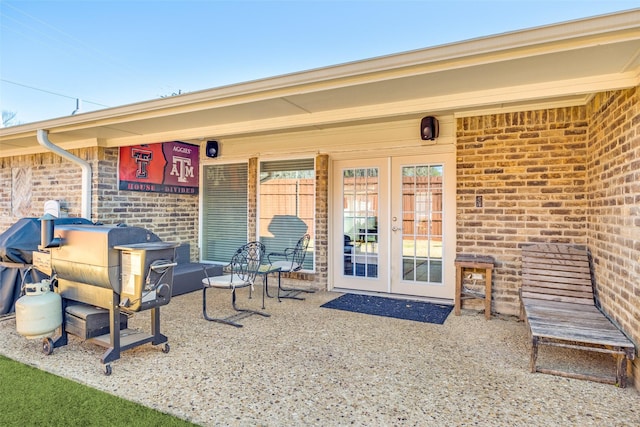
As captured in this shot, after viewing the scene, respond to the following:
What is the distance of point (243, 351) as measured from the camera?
10.8ft

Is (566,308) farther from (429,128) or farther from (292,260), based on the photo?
(292,260)

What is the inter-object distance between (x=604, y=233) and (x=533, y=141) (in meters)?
1.28

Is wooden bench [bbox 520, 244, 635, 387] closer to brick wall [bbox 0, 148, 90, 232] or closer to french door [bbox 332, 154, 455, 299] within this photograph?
french door [bbox 332, 154, 455, 299]

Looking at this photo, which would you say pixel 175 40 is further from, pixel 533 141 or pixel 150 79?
pixel 533 141

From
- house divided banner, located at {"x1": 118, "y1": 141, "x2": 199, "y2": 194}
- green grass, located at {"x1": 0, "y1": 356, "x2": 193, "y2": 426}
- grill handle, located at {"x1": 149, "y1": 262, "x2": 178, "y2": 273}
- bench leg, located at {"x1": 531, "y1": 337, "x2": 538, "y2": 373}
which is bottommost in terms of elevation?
green grass, located at {"x1": 0, "y1": 356, "x2": 193, "y2": 426}

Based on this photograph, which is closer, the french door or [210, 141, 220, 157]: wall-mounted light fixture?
the french door

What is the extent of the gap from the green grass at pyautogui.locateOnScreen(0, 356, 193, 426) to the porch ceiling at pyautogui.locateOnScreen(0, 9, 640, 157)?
2.65 metres

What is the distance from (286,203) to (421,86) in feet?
10.8

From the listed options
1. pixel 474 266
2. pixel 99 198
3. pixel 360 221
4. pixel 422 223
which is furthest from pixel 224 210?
pixel 474 266

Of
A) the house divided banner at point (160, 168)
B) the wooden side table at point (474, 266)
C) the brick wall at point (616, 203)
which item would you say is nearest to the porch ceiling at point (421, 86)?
the brick wall at point (616, 203)

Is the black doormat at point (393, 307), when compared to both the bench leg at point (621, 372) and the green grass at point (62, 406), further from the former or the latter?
the green grass at point (62, 406)

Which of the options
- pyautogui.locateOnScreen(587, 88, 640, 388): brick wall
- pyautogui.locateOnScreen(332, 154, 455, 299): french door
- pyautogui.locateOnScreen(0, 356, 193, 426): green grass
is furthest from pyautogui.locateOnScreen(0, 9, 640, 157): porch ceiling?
pyautogui.locateOnScreen(0, 356, 193, 426): green grass

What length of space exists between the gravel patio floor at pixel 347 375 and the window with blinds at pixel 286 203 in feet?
6.67

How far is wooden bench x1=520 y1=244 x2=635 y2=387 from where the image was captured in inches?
105
